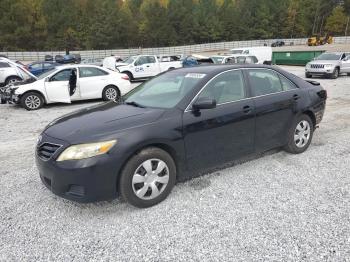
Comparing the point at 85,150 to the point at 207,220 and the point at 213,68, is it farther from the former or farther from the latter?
the point at 213,68

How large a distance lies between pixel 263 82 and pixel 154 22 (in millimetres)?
75626

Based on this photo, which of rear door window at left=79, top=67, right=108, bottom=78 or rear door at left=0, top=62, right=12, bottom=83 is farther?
rear door at left=0, top=62, right=12, bottom=83

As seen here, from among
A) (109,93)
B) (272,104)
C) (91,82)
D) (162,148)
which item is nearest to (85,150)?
(162,148)

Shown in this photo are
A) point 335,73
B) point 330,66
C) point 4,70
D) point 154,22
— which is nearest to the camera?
point 4,70

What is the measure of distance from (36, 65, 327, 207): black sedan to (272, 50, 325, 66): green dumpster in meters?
24.8

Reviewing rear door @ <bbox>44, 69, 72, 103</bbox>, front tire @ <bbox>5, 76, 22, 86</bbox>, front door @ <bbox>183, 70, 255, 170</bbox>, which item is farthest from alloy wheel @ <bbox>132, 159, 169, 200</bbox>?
front tire @ <bbox>5, 76, 22, 86</bbox>

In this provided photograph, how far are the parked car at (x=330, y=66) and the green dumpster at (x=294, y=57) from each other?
8342 millimetres

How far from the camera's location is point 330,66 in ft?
57.7

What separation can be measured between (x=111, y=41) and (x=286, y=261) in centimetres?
7263

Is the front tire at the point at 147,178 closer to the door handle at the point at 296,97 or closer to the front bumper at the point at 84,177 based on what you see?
the front bumper at the point at 84,177

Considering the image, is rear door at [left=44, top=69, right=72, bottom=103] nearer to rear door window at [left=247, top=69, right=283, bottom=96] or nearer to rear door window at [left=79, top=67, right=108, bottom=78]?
rear door window at [left=79, top=67, right=108, bottom=78]

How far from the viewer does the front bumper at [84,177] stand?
312 cm

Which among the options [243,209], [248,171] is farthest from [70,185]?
[248,171]

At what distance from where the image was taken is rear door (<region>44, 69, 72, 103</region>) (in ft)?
33.4
